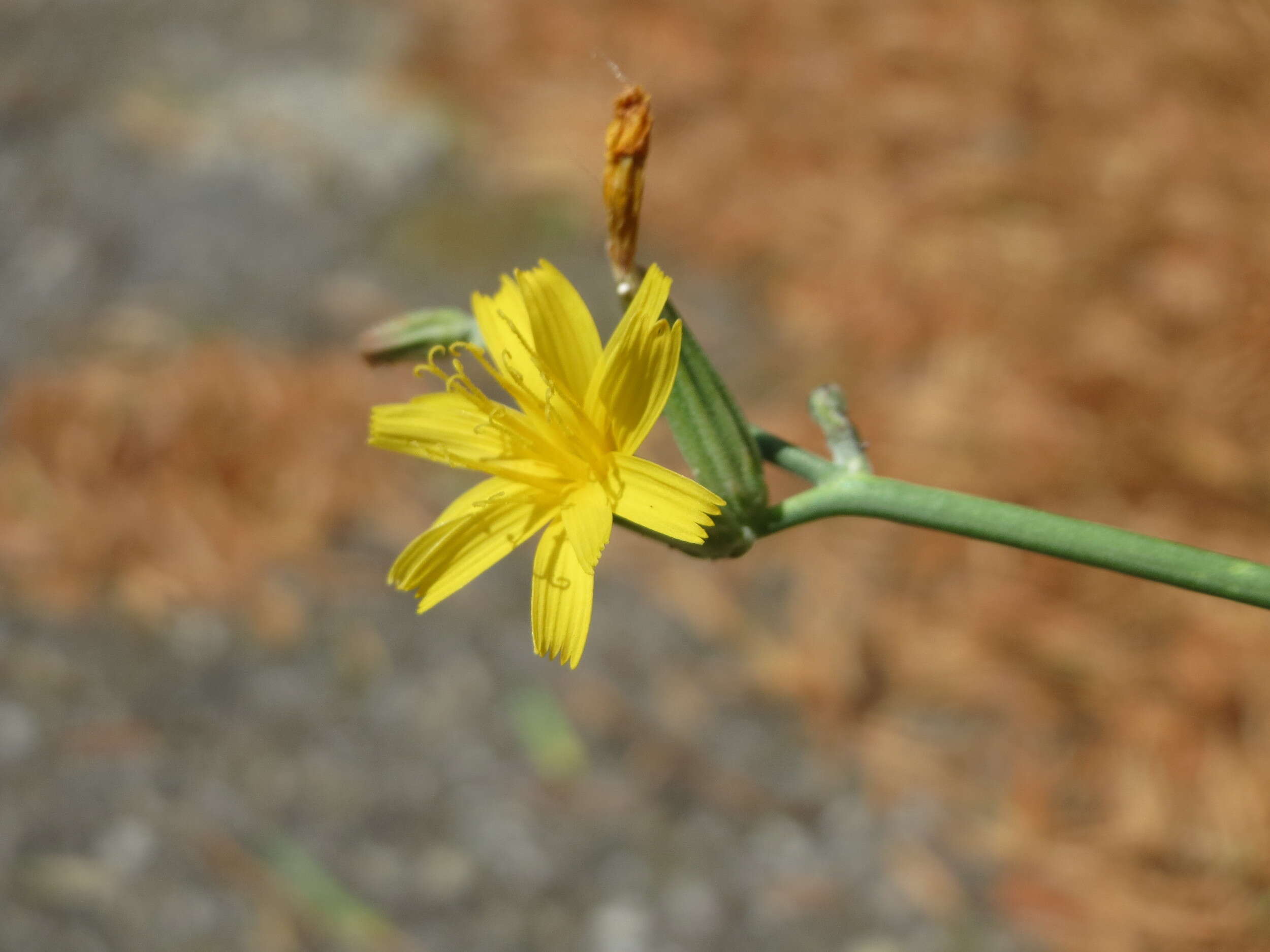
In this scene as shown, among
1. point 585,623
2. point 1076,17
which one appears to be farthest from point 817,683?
point 1076,17

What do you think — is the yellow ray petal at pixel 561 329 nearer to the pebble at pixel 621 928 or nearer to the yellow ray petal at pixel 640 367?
the yellow ray petal at pixel 640 367

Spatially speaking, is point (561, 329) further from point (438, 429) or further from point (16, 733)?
point (16, 733)

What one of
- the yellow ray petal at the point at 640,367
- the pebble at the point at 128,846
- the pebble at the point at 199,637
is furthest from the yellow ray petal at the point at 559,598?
the pebble at the point at 199,637

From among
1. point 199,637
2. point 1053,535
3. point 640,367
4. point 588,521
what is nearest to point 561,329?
point 640,367

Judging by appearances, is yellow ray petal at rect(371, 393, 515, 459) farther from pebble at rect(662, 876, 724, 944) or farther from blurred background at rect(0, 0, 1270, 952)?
pebble at rect(662, 876, 724, 944)

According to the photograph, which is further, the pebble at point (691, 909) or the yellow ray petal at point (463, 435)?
the pebble at point (691, 909)

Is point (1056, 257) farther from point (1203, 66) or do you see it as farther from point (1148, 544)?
point (1148, 544)
